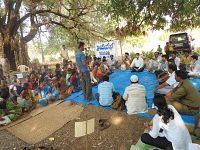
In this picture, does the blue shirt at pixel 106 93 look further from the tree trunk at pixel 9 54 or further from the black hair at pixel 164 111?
the tree trunk at pixel 9 54

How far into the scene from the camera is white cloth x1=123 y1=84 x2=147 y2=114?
568 cm

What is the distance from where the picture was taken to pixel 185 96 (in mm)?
4914

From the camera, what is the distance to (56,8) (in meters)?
13.8

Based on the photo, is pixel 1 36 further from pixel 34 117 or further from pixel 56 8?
pixel 34 117

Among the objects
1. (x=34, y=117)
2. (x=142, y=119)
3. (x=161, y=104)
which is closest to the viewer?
(x=161, y=104)

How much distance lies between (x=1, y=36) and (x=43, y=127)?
321 inches

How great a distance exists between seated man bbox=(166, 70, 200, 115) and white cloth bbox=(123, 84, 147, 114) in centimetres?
78

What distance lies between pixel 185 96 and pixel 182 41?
11.2 m

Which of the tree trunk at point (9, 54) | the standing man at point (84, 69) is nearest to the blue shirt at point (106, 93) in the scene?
the standing man at point (84, 69)

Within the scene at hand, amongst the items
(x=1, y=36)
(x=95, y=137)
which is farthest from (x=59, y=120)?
(x=1, y=36)

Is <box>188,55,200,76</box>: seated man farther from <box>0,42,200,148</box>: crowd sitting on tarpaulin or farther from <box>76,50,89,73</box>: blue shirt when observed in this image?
<box>76,50,89,73</box>: blue shirt

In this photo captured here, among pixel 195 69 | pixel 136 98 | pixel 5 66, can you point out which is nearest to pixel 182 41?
pixel 195 69

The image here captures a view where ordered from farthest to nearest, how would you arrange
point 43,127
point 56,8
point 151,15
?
point 56,8
point 43,127
point 151,15

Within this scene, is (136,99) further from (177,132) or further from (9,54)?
(9,54)
